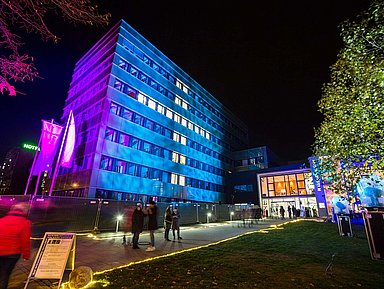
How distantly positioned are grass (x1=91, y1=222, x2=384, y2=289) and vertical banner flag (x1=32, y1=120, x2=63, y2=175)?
1938cm

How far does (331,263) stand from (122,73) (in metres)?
29.3

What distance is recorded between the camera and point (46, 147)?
20.8 m

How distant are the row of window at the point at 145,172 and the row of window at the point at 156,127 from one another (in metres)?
6.08

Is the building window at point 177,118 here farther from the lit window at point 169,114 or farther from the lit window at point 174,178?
the lit window at point 174,178

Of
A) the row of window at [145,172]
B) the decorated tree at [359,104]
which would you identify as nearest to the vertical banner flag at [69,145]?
the row of window at [145,172]

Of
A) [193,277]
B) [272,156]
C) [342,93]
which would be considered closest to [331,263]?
[193,277]

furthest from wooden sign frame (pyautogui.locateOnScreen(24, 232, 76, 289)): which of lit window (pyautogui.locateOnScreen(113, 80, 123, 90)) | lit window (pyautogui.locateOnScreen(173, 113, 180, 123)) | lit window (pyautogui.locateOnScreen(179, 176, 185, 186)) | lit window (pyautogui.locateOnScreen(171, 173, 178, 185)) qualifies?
lit window (pyautogui.locateOnScreen(173, 113, 180, 123))

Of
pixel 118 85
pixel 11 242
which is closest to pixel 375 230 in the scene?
pixel 11 242

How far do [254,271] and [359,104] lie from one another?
300 inches

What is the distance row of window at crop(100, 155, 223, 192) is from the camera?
2445 cm

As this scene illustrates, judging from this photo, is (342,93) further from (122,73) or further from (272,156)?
(272,156)

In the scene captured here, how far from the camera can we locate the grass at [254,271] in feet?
15.4

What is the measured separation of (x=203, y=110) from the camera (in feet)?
150

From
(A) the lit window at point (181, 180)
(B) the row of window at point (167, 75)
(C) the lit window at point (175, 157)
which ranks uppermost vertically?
(B) the row of window at point (167, 75)
